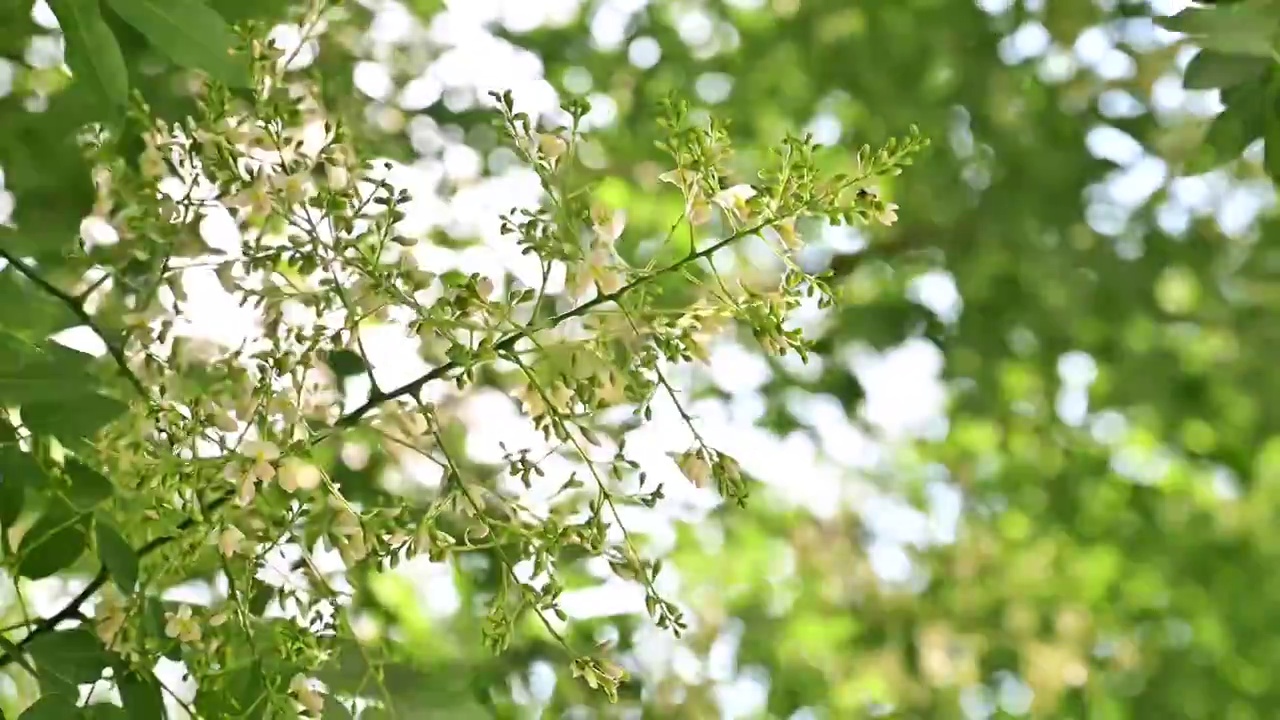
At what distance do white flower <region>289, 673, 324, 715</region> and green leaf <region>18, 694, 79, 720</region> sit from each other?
71 millimetres

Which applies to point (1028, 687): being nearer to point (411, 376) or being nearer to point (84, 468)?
point (411, 376)

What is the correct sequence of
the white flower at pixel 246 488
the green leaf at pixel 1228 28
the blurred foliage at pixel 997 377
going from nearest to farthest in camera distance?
the white flower at pixel 246 488 < the green leaf at pixel 1228 28 < the blurred foliage at pixel 997 377

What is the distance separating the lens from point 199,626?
41 centimetres

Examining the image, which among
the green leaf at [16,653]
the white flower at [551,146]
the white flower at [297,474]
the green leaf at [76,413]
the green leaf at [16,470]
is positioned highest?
the green leaf at [16,470]

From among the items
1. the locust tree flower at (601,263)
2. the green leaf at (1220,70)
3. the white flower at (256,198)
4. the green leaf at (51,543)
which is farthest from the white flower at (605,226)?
the green leaf at (1220,70)

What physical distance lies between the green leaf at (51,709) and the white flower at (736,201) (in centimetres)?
27

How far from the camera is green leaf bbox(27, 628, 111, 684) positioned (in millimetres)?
414

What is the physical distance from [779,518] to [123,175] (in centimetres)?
58

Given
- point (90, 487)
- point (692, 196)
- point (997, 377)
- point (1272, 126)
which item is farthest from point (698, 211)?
point (997, 377)

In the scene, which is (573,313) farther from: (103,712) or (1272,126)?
(1272,126)

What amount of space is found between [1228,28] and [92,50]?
18.1 inches

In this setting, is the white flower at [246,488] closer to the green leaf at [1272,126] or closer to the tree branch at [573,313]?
the tree branch at [573,313]

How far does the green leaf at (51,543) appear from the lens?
43 cm

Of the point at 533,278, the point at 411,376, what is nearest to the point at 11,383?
the point at 411,376
